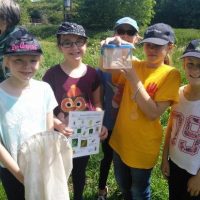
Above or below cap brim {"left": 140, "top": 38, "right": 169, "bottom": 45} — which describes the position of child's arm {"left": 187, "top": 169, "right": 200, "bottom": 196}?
below

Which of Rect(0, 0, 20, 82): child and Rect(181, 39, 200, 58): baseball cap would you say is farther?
Rect(0, 0, 20, 82): child

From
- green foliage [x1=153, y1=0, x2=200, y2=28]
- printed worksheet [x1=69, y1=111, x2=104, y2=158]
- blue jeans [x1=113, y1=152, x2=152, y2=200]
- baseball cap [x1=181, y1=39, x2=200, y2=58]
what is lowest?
green foliage [x1=153, y1=0, x2=200, y2=28]

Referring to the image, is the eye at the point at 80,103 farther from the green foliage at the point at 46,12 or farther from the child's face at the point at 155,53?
the green foliage at the point at 46,12

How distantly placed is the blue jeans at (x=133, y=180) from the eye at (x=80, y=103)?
45cm

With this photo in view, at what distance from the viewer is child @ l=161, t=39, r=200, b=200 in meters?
2.35

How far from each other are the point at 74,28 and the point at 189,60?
0.84 meters

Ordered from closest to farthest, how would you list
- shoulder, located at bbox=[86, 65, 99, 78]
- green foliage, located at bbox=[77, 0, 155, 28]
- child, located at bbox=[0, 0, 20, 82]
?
child, located at bbox=[0, 0, 20, 82] < shoulder, located at bbox=[86, 65, 99, 78] < green foliage, located at bbox=[77, 0, 155, 28]

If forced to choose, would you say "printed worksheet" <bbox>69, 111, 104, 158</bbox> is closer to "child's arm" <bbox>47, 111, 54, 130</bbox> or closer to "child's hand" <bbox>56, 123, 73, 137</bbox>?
"child's hand" <bbox>56, 123, 73, 137</bbox>

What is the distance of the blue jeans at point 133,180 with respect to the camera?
2578 mm

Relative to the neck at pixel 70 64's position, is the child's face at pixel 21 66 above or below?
above

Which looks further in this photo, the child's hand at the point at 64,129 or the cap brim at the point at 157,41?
the child's hand at the point at 64,129

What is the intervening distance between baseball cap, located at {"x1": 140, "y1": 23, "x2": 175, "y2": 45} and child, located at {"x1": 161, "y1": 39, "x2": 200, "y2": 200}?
15cm

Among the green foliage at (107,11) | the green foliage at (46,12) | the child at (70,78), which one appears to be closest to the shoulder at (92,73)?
the child at (70,78)

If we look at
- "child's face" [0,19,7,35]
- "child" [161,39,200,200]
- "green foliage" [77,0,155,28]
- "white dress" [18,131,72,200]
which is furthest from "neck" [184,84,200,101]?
"green foliage" [77,0,155,28]
